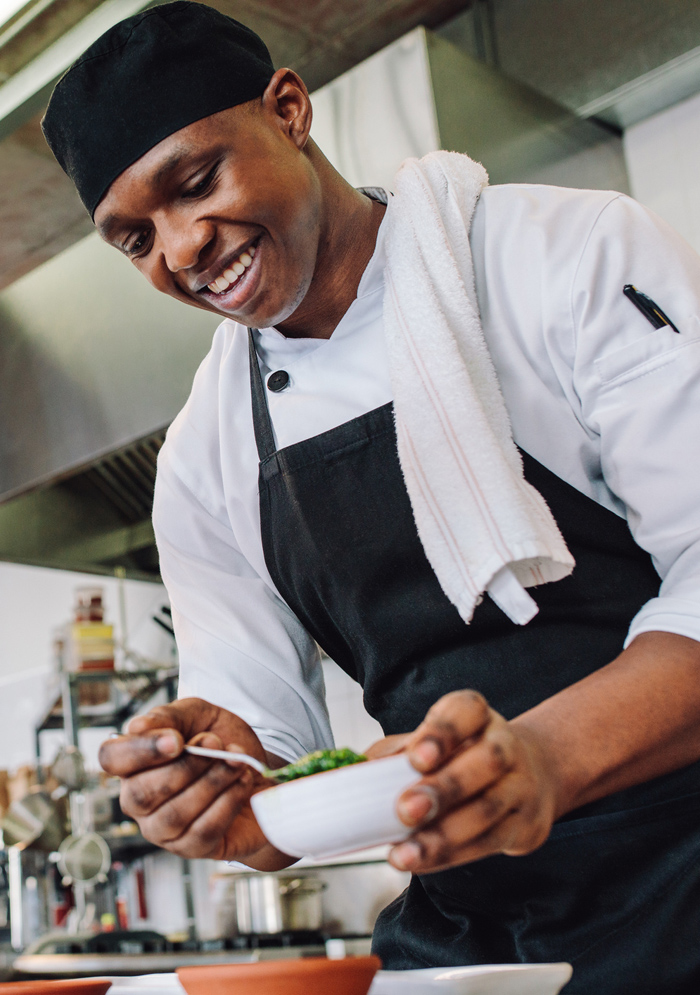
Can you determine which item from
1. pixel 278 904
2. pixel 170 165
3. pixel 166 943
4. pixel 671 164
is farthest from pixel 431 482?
pixel 278 904

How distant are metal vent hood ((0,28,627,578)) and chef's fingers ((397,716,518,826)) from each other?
1629 mm

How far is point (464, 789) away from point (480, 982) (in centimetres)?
15

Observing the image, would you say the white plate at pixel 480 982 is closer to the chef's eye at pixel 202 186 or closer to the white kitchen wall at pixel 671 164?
the chef's eye at pixel 202 186

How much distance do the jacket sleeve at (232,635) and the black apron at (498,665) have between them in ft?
0.19

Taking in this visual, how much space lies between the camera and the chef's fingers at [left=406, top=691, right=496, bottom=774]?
0.55 m

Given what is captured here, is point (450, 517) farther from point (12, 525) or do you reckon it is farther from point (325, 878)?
point (12, 525)

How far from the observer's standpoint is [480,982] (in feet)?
2.02

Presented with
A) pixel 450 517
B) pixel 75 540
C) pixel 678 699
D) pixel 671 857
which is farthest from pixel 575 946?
pixel 75 540

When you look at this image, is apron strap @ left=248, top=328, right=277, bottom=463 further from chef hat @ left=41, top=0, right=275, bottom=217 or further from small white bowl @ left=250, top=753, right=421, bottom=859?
small white bowl @ left=250, top=753, right=421, bottom=859

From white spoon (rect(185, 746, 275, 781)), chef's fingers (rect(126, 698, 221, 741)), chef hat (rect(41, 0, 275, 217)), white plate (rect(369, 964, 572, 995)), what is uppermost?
chef hat (rect(41, 0, 275, 217))

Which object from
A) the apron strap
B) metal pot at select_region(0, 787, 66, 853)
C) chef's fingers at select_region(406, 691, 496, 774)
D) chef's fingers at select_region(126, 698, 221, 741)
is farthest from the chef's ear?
metal pot at select_region(0, 787, 66, 853)

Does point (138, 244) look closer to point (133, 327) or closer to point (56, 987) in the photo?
point (56, 987)

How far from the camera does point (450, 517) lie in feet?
3.04

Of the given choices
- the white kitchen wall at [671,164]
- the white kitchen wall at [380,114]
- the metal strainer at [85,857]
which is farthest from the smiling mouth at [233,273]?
the metal strainer at [85,857]
